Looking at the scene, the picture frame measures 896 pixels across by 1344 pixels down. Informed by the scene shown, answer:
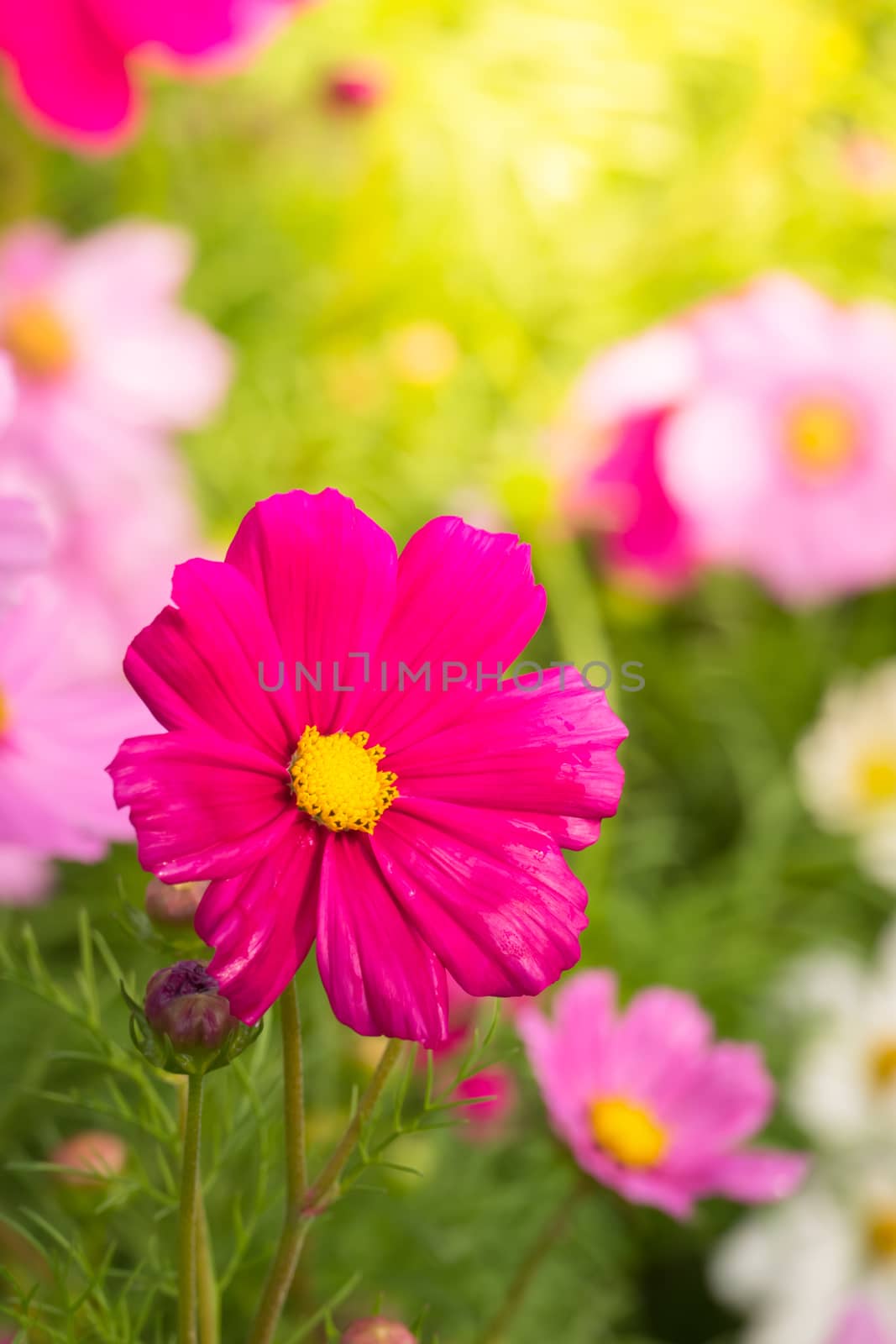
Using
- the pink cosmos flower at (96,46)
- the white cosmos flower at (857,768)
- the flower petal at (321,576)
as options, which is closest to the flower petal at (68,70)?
the pink cosmos flower at (96,46)

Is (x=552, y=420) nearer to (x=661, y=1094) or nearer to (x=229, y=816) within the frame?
(x=661, y=1094)

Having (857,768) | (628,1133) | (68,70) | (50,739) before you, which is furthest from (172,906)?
(857,768)

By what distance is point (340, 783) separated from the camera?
0.83ft

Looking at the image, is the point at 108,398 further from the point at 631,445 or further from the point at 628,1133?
the point at 628,1133

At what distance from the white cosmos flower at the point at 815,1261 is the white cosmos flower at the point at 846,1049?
4cm

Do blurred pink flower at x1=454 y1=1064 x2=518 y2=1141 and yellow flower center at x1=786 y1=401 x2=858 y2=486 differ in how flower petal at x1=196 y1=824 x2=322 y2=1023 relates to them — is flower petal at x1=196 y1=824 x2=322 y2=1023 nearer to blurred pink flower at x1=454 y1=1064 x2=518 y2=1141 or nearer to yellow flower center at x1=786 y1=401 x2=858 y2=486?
blurred pink flower at x1=454 y1=1064 x2=518 y2=1141

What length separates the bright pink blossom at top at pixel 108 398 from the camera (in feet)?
2.32

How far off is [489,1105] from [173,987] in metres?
0.33

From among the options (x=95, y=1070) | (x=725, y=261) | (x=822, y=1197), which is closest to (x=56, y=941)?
(x=95, y=1070)

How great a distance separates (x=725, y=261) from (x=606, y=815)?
2.95 ft

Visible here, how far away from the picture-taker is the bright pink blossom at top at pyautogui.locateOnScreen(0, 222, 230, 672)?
0.71 metres

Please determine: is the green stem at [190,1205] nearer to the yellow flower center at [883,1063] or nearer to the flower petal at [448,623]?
the flower petal at [448,623]

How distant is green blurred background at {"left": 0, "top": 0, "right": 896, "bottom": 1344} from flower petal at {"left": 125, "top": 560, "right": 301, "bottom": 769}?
397 millimetres

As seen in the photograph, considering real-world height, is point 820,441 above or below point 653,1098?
above
